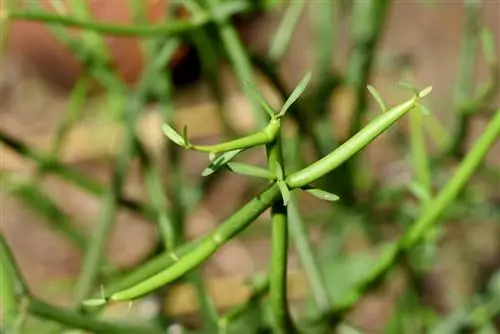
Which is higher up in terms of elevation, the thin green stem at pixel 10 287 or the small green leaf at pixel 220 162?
the thin green stem at pixel 10 287

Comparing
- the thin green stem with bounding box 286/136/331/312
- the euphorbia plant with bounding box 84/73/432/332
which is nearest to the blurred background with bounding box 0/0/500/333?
the thin green stem with bounding box 286/136/331/312

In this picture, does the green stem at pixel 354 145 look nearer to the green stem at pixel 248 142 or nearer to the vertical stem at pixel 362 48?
the green stem at pixel 248 142

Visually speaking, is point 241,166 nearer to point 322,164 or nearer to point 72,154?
point 322,164

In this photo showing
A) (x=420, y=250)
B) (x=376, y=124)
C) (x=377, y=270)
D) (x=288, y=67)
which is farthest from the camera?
(x=288, y=67)

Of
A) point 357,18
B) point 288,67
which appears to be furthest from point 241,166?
point 288,67

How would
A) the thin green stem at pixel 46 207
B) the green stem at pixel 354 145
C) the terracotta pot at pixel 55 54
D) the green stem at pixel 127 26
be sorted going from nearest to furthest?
1. the green stem at pixel 354 145
2. the green stem at pixel 127 26
3. the thin green stem at pixel 46 207
4. the terracotta pot at pixel 55 54

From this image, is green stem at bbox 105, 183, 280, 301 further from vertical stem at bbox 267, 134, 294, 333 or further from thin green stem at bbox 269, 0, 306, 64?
thin green stem at bbox 269, 0, 306, 64

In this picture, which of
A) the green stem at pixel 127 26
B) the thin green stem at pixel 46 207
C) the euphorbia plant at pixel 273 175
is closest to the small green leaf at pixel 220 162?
the euphorbia plant at pixel 273 175
